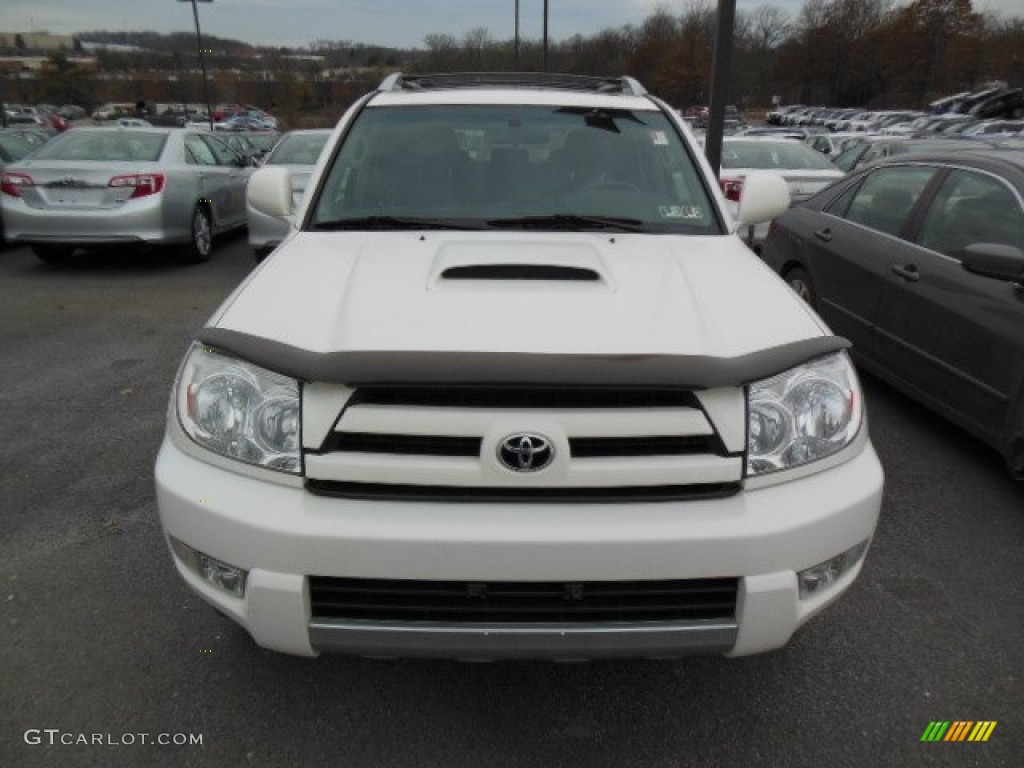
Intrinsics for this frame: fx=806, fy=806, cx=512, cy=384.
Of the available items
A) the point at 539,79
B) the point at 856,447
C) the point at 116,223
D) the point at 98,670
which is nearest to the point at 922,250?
the point at 539,79

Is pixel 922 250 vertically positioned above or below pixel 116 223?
above

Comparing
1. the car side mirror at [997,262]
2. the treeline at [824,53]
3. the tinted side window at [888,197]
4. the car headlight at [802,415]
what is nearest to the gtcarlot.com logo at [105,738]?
the car headlight at [802,415]

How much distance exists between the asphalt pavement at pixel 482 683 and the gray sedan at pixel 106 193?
5.64m

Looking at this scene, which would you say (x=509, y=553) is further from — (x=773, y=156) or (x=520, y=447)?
(x=773, y=156)

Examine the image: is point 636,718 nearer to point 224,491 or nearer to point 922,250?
point 224,491

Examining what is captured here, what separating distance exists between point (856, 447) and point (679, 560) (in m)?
0.68

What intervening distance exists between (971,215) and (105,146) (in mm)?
8756

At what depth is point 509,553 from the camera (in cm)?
191

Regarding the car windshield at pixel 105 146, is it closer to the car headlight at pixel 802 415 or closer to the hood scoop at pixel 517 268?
the hood scoop at pixel 517 268

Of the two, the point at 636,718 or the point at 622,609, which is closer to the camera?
the point at 622,609

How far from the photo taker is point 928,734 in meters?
2.33

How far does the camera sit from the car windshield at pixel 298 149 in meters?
9.80

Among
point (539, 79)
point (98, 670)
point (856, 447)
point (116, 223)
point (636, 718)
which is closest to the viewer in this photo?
point (856, 447)

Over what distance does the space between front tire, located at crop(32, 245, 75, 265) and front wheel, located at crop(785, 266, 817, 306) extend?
798 cm
